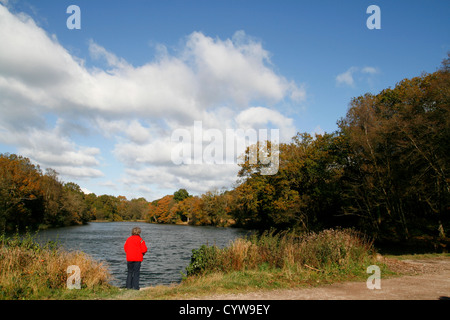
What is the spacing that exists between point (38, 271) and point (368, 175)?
81.0 feet

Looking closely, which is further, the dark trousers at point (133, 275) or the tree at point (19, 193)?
the tree at point (19, 193)

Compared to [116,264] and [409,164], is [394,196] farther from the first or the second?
[116,264]

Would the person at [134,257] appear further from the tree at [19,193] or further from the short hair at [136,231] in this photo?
the tree at [19,193]

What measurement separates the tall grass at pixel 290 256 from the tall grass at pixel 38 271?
12.2 ft

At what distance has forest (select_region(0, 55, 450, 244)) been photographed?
60.2 ft

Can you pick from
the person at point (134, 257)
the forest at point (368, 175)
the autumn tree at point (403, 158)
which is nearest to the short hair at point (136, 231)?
the person at point (134, 257)

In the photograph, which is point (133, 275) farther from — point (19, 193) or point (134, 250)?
point (19, 193)

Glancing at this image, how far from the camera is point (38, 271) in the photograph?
7.43 m

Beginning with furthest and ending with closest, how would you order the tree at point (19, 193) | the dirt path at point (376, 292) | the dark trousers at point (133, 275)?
the tree at point (19, 193)
the dark trousers at point (133, 275)
the dirt path at point (376, 292)

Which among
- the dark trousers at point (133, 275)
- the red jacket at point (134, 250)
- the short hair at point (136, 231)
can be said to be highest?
the short hair at point (136, 231)

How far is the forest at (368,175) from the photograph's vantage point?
18344 millimetres

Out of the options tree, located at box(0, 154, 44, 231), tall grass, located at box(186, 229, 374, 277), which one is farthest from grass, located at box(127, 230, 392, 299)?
tree, located at box(0, 154, 44, 231)
